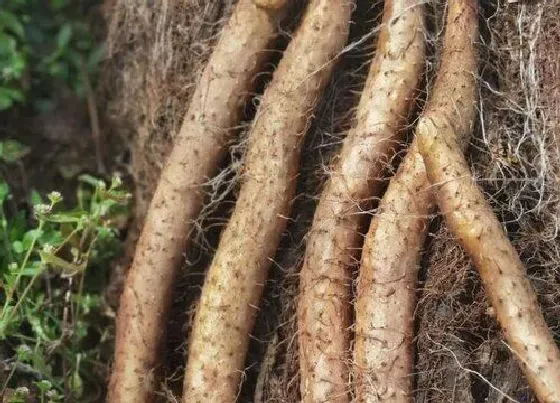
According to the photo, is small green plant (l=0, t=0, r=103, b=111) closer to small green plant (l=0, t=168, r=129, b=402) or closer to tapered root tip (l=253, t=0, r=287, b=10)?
small green plant (l=0, t=168, r=129, b=402)

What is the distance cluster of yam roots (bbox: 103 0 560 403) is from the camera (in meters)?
1.66

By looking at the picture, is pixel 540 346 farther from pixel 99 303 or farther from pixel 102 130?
pixel 102 130

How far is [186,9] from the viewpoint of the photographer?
2057 millimetres

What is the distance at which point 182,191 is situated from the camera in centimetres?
195

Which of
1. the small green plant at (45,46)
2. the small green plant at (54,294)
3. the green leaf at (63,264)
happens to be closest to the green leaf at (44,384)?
the small green plant at (54,294)

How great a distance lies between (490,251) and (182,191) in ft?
2.42

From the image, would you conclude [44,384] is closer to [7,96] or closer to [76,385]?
[76,385]

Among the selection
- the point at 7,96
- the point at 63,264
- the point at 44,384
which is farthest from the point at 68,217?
the point at 7,96

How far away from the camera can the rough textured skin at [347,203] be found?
1765 millimetres

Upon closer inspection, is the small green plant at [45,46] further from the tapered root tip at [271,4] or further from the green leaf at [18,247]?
the tapered root tip at [271,4]

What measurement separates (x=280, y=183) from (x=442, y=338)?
0.49m

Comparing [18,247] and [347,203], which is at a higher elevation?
[18,247]

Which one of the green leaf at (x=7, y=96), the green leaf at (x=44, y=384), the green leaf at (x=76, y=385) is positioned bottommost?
the green leaf at (x=76, y=385)

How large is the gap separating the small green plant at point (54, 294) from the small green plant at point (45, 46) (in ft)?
1.37
